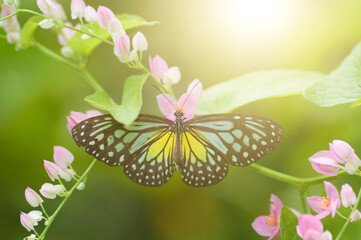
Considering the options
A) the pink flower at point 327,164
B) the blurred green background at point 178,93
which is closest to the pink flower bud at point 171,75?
the pink flower at point 327,164

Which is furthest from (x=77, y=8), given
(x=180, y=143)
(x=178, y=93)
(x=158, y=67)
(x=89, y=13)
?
(x=178, y=93)

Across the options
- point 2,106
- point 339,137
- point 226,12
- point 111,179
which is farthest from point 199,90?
point 226,12

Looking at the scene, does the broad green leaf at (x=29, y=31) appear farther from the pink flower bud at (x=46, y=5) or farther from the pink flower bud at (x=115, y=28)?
the pink flower bud at (x=115, y=28)

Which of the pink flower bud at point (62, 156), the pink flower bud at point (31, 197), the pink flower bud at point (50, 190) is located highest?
the pink flower bud at point (62, 156)

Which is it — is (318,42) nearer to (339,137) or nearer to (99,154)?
(339,137)

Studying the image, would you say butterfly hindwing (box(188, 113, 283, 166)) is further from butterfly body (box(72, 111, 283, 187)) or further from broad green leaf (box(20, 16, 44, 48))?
broad green leaf (box(20, 16, 44, 48))

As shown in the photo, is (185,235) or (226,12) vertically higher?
(226,12)
